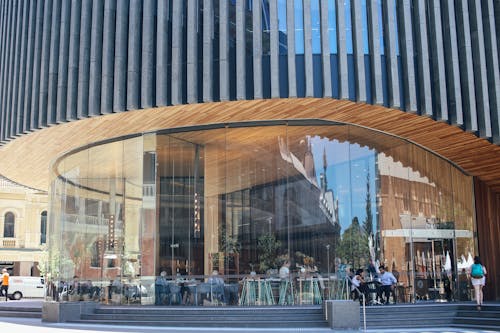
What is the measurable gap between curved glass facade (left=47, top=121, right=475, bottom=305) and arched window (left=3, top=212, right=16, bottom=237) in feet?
138

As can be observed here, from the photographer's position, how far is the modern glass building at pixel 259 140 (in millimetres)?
17812

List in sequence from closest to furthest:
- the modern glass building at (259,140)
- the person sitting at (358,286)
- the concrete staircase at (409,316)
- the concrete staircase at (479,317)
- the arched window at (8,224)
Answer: the concrete staircase at (479,317)
the concrete staircase at (409,316)
the modern glass building at (259,140)
the person sitting at (358,286)
the arched window at (8,224)

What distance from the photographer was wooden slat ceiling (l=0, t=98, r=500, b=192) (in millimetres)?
18562

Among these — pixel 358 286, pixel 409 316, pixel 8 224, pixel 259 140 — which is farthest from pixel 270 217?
pixel 8 224

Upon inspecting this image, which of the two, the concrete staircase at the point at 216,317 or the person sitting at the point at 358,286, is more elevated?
the person sitting at the point at 358,286

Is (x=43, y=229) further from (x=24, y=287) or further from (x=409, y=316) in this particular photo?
(x=409, y=316)

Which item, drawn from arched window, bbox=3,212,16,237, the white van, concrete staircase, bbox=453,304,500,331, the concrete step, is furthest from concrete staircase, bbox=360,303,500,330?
arched window, bbox=3,212,16,237

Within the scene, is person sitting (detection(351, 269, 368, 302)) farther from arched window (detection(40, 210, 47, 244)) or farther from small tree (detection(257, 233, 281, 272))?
arched window (detection(40, 210, 47, 244))

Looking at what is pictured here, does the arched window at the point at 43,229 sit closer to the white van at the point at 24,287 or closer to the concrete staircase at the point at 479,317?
the white van at the point at 24,287

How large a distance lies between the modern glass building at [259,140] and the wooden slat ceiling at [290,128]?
102 millimetres

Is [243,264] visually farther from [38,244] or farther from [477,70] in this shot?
[38,244]

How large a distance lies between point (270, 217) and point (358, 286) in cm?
354

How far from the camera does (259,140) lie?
21.2 m

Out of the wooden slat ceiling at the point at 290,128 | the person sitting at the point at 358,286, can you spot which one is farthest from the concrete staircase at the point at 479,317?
the wooden slat ceiling at the point at 290,128
